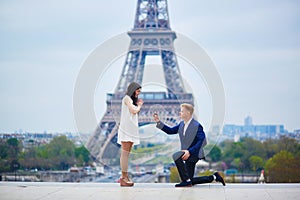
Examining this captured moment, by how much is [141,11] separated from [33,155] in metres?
9.79

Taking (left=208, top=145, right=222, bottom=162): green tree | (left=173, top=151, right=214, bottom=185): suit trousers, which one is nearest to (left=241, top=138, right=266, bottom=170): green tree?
(left=208, top=145, right=222, bottom=162): green tree

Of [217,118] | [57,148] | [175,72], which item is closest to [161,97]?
[175,72]

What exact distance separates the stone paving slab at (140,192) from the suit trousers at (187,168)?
0.09 metres

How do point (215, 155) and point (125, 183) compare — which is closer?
point (125, 183)

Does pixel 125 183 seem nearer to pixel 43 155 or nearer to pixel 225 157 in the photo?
pixel 43 155

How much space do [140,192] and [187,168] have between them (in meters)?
0.82

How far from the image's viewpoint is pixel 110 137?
2908 cm

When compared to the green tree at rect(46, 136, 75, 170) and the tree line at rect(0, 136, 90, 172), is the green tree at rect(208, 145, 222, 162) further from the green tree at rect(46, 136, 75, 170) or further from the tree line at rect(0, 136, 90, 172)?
the green tree at rect(46, 136, 75, 170)

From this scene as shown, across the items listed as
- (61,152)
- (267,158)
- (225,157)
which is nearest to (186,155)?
(61,152)

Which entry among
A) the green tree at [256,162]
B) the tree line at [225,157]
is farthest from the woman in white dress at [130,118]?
the green tree at [256,162]

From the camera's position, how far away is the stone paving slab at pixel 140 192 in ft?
23.0

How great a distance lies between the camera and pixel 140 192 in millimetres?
7426

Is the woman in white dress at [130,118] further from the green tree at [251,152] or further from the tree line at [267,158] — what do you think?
the green tree at [251,152]

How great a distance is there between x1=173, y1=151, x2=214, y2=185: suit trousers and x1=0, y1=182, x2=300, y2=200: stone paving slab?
85mm
